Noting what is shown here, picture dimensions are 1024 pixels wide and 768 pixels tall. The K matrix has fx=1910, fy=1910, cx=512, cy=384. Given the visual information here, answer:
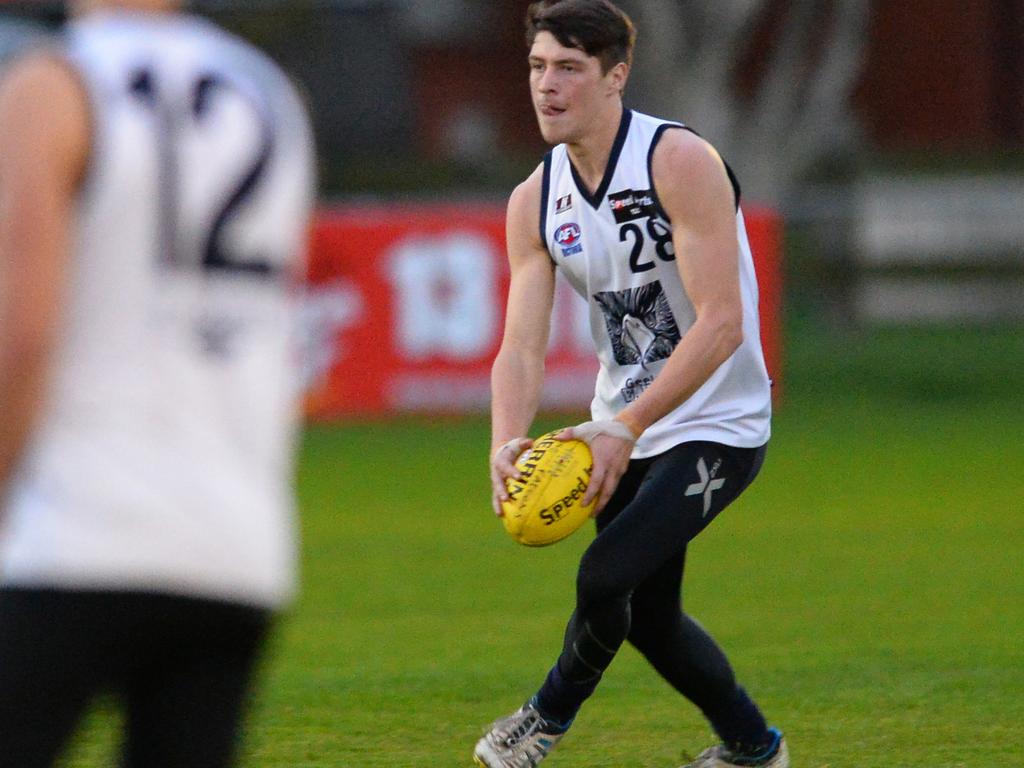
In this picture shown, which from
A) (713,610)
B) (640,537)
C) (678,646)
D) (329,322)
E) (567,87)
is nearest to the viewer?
(640,537)

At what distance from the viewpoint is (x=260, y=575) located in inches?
113

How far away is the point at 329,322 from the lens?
15.0 meters

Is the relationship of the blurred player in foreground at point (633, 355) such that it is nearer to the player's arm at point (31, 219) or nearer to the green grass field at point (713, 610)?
the green grass field at point (713, 610)

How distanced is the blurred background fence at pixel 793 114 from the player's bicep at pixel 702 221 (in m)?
18.4

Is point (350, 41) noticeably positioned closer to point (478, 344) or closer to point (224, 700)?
point (478, 344)

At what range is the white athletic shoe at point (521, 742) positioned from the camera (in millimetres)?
5461

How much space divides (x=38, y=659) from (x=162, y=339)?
49 cm

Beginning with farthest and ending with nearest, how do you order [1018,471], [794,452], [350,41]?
[350,41] → [794,452] → [1018,471]

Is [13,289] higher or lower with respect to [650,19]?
higher

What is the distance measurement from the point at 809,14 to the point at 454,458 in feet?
63.4

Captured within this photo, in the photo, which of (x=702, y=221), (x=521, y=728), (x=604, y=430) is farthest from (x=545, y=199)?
(x=521, y=728)

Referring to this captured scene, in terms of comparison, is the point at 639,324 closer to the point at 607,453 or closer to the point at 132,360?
the point at 607,453

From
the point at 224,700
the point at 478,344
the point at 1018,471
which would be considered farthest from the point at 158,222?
the point at 478,344

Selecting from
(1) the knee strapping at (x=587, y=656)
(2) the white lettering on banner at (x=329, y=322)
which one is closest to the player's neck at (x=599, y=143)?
(1) the knee strapping at (x=587, y=656)
